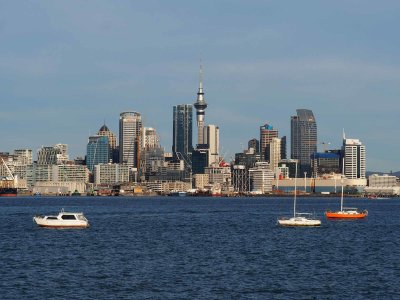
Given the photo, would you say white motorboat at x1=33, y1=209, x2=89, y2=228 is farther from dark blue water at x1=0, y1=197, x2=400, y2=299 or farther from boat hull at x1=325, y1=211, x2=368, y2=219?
boat hull at x1=325, y1=211, x2=368, y2=219

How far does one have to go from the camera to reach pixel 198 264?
73.6 meters

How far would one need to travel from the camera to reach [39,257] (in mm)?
78875

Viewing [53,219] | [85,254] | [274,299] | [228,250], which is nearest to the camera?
[274,299]

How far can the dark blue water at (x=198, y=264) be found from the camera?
58.8 m

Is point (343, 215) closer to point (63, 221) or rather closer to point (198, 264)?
point (63, 221)

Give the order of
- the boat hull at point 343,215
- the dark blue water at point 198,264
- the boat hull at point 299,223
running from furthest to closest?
the boat hull at point 343,215
the boat hull at point 299,223
the dark blue water at point 198,264

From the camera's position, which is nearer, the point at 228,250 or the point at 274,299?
the point at 274,299

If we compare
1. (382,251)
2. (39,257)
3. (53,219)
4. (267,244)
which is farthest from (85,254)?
(53,219)

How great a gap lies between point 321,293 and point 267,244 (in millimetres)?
36294

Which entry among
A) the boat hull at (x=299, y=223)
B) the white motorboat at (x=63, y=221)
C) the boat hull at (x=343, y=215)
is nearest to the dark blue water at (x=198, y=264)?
the white motorboat at (x=63, y=221)

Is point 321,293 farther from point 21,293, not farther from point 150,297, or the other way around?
point 21,293

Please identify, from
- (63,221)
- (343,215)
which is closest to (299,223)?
(343,215)

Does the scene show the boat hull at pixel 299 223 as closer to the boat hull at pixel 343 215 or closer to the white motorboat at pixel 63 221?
the boat hull at pixel 343 215

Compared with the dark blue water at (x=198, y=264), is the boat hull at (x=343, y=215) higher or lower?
higher
